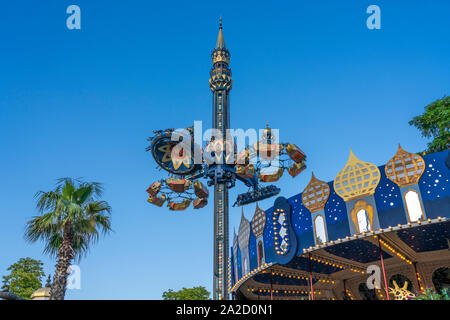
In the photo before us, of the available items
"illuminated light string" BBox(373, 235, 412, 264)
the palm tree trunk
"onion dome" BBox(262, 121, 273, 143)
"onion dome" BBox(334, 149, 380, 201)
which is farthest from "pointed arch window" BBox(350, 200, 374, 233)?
"onion dome" BBox(262, 121, 273, 143)

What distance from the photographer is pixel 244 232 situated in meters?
24.6

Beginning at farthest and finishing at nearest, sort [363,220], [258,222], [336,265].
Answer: [336,265]
[258,222]
[363,220]

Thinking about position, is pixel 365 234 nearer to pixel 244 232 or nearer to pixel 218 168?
pixel 244 232

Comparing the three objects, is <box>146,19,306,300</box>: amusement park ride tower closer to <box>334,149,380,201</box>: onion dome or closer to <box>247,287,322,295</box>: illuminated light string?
<box>247,287,322,295</box>: illuminated light string

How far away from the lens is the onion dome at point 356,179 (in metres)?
17.9

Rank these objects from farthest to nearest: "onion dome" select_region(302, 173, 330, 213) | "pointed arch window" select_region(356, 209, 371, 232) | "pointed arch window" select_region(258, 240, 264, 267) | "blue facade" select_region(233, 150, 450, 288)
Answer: "pointed arch window" select_region(258, 240, 264, 267), "onion dome" select_region(302, 173, 330, 213), "pointed arch window" select_region(356, 209, 371, 232), "blue facade" select_region(233, 150, 450, 288)

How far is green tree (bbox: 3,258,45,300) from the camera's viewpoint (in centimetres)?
4106

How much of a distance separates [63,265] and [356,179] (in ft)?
39.0

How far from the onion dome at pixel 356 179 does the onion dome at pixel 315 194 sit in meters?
0.77

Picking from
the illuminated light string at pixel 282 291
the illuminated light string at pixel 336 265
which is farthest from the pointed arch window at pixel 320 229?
the illuminated light string at pixel 282 291

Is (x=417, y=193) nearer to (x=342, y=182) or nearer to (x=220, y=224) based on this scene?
(x=342, y=182)

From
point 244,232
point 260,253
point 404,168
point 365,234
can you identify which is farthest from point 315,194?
point 244,232

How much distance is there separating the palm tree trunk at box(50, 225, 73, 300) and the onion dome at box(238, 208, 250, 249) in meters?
12.5
